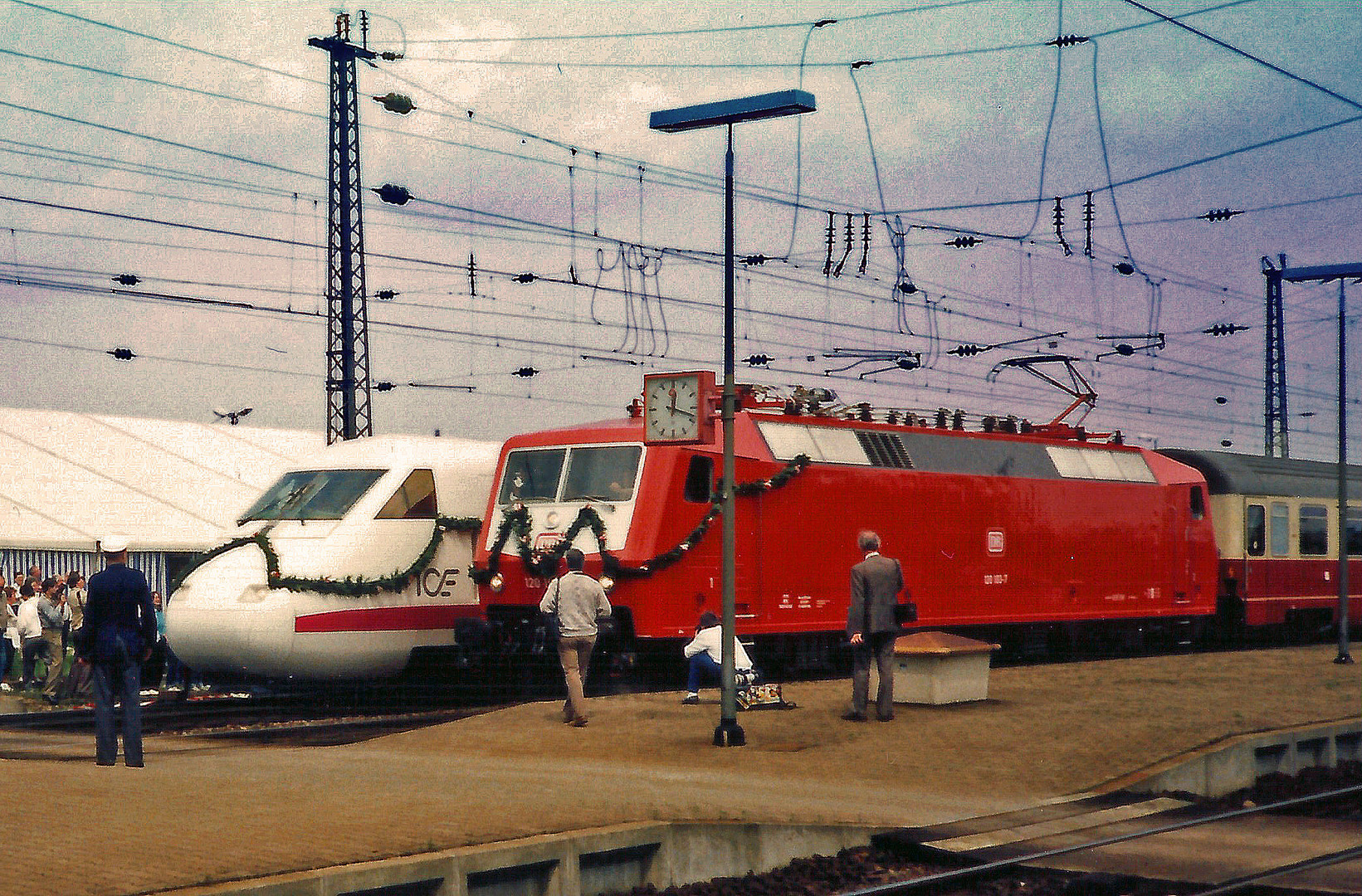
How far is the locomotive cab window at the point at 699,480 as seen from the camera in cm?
2003

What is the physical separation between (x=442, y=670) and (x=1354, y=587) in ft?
64.6

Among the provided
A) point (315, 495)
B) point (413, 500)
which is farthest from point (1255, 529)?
point (315, 495)

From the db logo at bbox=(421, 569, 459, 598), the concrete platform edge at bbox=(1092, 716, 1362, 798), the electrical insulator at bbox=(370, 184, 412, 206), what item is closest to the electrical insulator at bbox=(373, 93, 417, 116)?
the electrical insulator at bbox=(370, 184, 412, 206)

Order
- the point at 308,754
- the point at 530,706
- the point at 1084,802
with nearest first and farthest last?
the point at 1084,802 < the point at 308,754 < the point at 530,706

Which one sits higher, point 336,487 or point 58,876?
point 336,487

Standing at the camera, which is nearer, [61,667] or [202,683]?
[61,667]

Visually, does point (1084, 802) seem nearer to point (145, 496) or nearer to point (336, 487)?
point (336, 487)

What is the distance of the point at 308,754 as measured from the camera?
14062mm

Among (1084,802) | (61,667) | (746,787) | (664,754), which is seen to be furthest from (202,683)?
(1084,802)

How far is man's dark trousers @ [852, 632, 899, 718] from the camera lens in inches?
633

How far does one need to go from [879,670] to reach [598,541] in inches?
187

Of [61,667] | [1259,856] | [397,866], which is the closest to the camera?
[397,866]

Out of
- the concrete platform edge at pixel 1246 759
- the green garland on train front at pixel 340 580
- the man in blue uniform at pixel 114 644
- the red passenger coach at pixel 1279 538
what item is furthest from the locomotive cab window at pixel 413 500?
the red passenger coach at pixel 1279 538

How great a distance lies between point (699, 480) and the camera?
66.4ft
